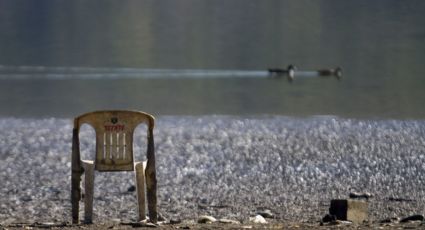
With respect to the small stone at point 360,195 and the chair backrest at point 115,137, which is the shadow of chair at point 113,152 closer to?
the chair backrest at point 115,137

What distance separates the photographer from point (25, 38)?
52219 millimetres

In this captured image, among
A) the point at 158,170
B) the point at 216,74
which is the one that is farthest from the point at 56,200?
the point at 216,74

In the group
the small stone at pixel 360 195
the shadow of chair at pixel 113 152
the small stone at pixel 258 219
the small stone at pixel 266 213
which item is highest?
the shadow of chair at pixel 113 152

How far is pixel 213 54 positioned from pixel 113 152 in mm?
31848

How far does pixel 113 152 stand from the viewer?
10797mm

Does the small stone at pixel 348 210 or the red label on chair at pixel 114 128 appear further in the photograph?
the small stone at pixel 348 210

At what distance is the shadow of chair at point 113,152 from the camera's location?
10711 millimetres

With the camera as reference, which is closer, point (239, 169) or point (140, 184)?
point (140, 184)

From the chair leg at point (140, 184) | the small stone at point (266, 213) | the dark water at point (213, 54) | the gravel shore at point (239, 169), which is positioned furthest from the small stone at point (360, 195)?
the dark water at point (213, 54)

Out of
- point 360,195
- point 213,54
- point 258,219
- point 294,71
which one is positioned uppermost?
point 213,54

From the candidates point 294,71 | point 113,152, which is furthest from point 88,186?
point 294,71

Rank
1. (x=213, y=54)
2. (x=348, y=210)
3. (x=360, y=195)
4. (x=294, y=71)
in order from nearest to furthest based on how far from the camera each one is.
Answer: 1. (x=348, y=210)
2. (x=360, y=195)
3. (x=294, y=71)
4. (x=213, y=54)

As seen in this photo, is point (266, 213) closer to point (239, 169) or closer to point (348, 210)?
point (348, 210)

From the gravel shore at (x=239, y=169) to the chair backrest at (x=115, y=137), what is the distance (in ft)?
5.88
